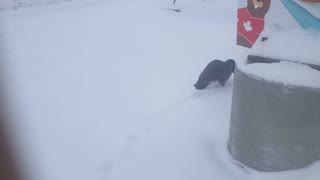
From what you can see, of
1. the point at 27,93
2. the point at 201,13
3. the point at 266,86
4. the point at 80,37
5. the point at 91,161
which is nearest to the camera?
the point at 266,86

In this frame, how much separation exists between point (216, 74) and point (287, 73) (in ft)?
7.56

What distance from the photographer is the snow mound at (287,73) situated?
3109 millimetres

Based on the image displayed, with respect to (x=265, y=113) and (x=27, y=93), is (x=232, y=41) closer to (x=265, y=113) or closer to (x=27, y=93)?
(x=27, y=93)

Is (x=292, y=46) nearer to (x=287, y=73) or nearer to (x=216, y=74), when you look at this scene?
(x=287, y=73)

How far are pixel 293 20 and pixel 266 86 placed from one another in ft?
3.02

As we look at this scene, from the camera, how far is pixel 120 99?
5586 mm

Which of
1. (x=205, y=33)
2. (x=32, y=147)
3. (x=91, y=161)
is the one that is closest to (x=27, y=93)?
(x=32, y=147)

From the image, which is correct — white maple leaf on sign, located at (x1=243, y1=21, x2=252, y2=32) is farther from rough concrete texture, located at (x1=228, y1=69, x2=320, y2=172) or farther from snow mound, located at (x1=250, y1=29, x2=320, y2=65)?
rough concrete texture, located at (x1=228, y1=69, x2=320, y2=172)

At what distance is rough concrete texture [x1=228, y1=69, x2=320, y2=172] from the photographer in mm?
3098

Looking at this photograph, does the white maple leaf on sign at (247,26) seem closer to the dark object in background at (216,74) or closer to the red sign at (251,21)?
the red sign at (251,21)

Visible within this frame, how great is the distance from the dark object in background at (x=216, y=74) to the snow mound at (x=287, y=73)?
200 cm

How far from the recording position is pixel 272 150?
330 centimetres

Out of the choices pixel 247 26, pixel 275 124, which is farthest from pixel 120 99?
pixel 275 124

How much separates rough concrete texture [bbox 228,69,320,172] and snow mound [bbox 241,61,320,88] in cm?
4
